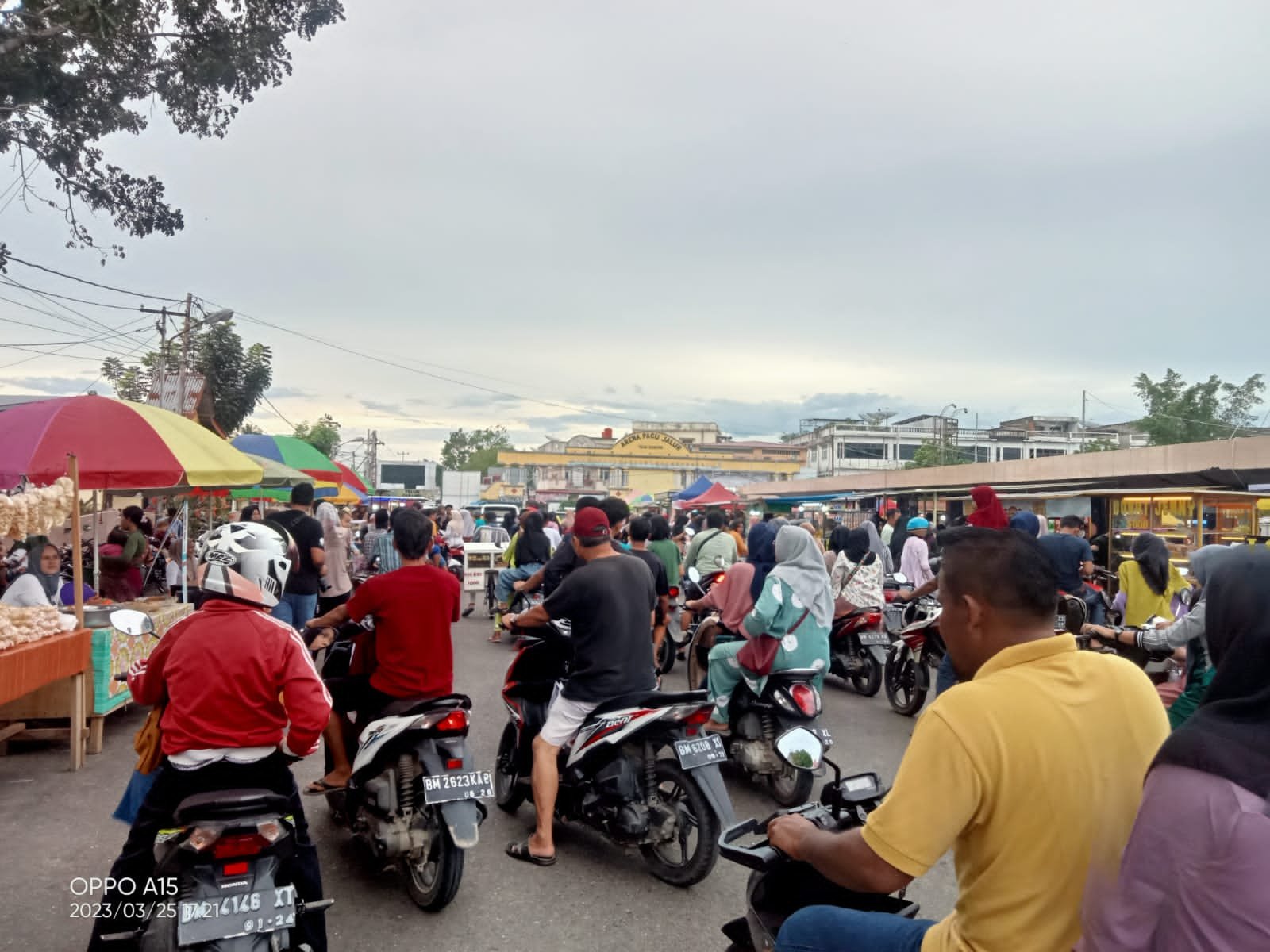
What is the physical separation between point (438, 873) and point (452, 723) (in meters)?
0.63

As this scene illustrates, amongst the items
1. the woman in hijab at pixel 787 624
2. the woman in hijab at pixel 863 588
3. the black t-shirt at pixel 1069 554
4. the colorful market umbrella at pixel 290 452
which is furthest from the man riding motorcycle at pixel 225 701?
the colorful market umbrella at pixel 290 452

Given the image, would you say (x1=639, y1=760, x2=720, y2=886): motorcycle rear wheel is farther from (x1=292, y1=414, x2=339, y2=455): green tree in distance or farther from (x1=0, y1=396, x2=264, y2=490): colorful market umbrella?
(x1=292, y1=414, x2=339, y2=455): green tree in distance

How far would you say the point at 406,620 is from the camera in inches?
173

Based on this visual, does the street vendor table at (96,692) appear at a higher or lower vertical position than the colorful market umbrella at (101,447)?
lower

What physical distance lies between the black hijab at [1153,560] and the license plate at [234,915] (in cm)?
685

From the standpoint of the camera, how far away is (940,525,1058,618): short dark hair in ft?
6.58

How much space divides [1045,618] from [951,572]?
8.5 inches

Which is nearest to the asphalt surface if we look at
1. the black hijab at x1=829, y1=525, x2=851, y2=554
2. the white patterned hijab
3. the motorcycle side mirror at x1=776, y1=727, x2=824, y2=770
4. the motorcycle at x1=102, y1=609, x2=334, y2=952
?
the motorcycle at x1=102, y1=609, x2=334, y2=952

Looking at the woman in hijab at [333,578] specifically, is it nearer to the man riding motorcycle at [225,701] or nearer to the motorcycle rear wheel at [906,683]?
the motorcycle rear wheel at [906,683]

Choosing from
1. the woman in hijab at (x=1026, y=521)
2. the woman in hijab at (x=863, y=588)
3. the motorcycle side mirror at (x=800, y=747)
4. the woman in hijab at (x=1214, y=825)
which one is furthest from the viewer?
the woman in hijab at (x=863, y=588)

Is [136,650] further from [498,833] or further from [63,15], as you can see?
[63,15]

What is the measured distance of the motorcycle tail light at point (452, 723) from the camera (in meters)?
4.08

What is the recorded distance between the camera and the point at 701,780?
4.24m

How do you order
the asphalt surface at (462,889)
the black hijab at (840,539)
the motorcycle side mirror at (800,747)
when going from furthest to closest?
1. the black hijab at (840,539)
2. the asphalt surface at (462,889)
3. the motorcycle side mirror at (800,747)
